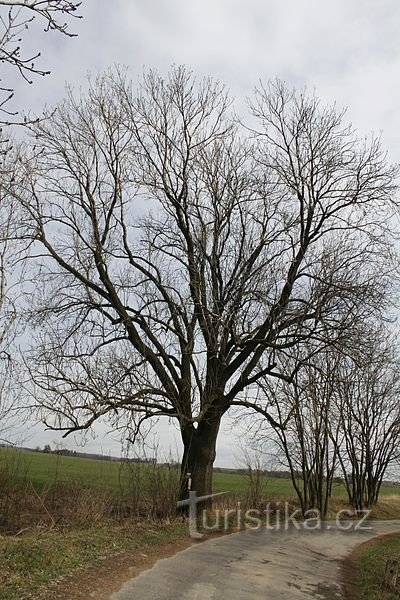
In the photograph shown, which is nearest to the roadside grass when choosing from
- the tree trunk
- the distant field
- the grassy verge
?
the grassy verge

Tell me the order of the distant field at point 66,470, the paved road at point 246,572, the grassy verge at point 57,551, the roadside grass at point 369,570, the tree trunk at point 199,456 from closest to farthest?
the grassy verge at point 57,551, the paved road at point 246,572, the roadside grass at point 369,570, the distant field at point 66,470, the tree trunk at point 199,456

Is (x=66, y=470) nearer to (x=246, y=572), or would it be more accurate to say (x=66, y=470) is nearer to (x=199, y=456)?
(x=199, y=456)

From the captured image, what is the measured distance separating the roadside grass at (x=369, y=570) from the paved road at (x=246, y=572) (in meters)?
0.28

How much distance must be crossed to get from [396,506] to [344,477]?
23.4 feet

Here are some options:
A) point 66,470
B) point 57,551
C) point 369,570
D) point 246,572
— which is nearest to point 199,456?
point 66,470

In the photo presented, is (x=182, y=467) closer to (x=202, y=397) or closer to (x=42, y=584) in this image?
(x=202, y=397)

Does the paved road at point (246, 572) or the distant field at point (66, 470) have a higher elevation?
the distant field at point (66, 470)

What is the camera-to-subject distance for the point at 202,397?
749 inches

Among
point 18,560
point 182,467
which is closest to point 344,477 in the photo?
point 182,467

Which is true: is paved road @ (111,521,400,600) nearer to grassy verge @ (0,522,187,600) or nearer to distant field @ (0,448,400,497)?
grassy verge @ (0,522,187,600)

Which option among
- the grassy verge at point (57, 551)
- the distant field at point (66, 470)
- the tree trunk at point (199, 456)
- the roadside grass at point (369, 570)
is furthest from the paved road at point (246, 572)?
the distant field at point (66, 470)

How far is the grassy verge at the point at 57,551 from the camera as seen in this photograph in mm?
8727

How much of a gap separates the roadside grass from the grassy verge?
4249mm

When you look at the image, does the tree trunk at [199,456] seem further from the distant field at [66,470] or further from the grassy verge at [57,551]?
the grassy verge at [57,551]
